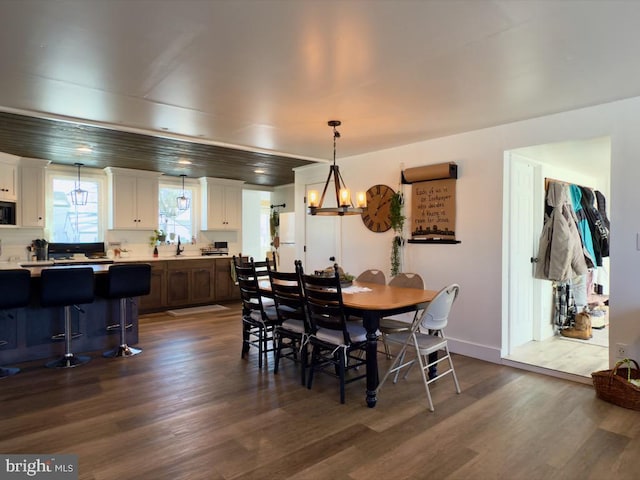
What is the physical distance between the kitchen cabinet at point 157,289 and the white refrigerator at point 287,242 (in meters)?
2.08

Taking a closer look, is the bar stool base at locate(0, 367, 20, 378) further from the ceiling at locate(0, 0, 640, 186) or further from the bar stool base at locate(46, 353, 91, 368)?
the ceiling at locate(0, 0, 640, 186)

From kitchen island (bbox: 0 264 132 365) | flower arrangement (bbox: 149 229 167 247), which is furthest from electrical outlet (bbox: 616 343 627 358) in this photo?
flower arrangement (bbox: 149 229 167 247)

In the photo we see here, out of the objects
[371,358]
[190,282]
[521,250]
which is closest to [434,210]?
[521,250]

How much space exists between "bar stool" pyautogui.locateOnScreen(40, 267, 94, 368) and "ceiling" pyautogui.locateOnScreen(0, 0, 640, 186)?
1461 millimetres

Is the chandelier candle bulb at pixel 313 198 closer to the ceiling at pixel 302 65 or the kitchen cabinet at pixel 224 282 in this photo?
the ceiling at pixel 302 65

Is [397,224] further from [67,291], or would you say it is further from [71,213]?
[71,213]

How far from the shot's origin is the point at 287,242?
7.31 m

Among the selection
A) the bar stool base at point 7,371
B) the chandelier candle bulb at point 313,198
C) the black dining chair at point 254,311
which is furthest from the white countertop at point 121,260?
the chandelier candle bulb at point 313,198

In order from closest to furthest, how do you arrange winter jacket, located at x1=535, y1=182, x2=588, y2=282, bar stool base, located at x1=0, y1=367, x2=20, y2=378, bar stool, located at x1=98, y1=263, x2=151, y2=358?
bar stool base, located at x1=0, y1=367, x2=20, y2=378 < bar stool, located at x1=98, y1=263, x2=151, y2=358 < winter jacket, located at x1=535, y1=182, x2=588, y2=282

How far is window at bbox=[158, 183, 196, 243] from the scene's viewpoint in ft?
24.2

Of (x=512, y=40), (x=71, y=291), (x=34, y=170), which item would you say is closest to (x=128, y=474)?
(x=71, y=291)

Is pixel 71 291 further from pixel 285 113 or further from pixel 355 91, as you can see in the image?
pixel 355 91

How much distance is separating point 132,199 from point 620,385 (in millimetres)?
6825

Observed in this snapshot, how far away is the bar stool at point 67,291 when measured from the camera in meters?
3.62
